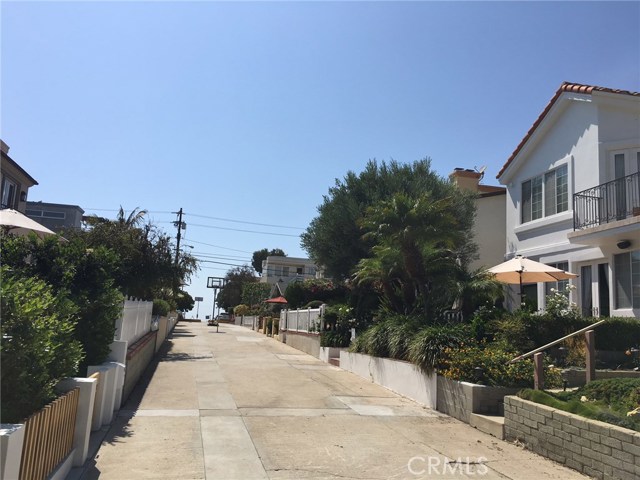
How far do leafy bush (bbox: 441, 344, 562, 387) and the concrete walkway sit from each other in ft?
2.85

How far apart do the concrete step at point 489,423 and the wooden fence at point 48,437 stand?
236 inches

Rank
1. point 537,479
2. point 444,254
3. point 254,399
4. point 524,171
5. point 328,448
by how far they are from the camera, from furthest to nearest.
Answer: point 524,171 → point 444,254 → point 254,399 → point 328,448 → point 537,479

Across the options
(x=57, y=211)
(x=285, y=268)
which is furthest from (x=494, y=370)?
(x=285, y=268)

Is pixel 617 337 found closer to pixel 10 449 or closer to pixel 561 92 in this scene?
pixel 561 92

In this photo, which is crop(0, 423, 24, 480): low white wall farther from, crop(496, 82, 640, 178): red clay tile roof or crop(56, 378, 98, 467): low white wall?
crop(496, 82, 640, 178): red clay tile roof

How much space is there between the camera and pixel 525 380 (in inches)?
346

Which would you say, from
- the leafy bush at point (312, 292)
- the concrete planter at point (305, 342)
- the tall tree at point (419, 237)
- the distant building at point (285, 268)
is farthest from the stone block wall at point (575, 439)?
the distant building at point (285, 268)

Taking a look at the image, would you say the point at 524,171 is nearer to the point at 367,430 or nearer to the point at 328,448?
the point at 367,430

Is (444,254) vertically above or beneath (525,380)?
above

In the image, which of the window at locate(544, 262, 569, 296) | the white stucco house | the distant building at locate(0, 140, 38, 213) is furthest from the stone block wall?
the distant building at locate(0, 140, 38, 213)

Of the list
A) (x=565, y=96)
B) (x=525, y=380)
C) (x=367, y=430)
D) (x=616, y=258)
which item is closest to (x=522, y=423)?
(x=525, y=380)

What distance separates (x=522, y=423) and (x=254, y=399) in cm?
498

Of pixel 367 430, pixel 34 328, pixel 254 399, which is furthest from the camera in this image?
pixel 254 399

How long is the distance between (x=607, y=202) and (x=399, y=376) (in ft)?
23.9
